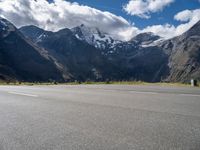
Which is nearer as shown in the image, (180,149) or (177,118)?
(180,149)

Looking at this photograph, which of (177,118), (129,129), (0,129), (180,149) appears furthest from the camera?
(177,118)

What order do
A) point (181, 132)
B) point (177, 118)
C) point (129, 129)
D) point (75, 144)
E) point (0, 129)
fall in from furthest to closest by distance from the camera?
1. point (177, 118)
2. point (0, 129)
3. point (129, 129)
4. point (181, 132)
5. point (75, 144)

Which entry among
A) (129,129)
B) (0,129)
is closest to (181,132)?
(129,129)

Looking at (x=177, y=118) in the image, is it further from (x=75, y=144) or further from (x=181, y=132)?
(x=75, y=144)

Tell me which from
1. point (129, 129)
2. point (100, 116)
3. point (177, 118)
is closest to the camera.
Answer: point (129, 129)

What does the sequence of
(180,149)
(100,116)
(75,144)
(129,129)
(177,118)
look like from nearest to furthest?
(180,149)
(75,144)
(129,129)
(177,118)
(100,116)

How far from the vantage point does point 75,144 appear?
18.2 ft

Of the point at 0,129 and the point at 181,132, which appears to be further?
the point at 0,129

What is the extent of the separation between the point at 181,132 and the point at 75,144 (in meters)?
2.04

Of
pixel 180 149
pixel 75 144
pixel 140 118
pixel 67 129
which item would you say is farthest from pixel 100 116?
pixel 180 149

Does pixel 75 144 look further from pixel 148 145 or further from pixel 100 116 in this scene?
pixel 100 116

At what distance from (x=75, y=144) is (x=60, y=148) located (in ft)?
1.05

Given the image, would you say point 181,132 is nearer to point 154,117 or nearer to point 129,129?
point 129,129

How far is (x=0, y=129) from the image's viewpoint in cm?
723
